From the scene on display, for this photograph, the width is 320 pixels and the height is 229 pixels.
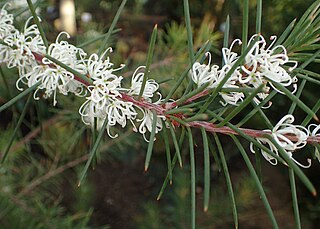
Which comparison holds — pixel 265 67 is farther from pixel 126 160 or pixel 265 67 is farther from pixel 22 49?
pixel 126 160

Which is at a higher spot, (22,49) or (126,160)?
(22,49)

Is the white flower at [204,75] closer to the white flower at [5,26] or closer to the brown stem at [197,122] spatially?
the brown stem at [197,122]

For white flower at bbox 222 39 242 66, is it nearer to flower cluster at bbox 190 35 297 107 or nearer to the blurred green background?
flower cluster at bbox 190 35 297 107

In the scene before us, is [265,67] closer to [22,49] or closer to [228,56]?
[228,56]

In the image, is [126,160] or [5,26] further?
[126,160]

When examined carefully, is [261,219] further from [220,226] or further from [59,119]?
[59,119]

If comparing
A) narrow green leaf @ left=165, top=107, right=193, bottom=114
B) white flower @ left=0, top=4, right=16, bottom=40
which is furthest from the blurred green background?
narrow green leaf @ left=165, top=107, right=193, bottom=114

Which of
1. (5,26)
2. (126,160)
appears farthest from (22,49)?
(126,160)

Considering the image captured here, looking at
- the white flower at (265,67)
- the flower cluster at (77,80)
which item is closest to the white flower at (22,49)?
the flower cluster at (77,80)

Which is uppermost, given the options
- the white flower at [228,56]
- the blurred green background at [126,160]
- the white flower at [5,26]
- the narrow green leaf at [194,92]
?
the white flower at [228,56]
